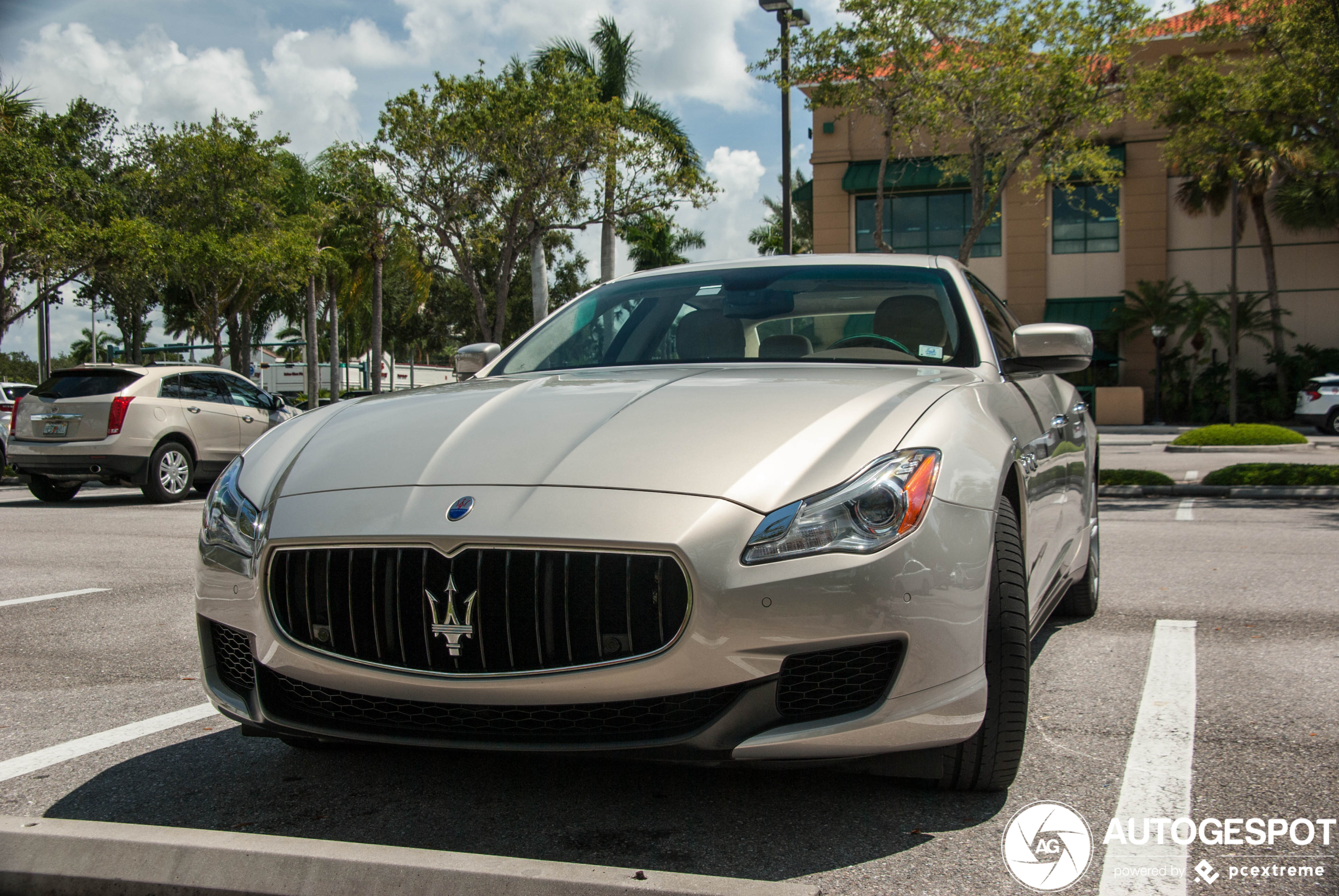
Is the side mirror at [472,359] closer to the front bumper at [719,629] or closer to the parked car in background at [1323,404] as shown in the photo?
the front bumper at [719,629]

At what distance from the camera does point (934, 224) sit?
3522 cm

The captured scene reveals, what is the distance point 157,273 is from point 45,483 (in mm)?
Result: 14732

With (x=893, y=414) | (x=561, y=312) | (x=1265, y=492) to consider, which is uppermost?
(x=561, y=312)

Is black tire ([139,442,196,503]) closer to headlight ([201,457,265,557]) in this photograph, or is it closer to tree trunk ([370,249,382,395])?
headlight ([201,457,265,557])

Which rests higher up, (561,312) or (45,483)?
(561,312)

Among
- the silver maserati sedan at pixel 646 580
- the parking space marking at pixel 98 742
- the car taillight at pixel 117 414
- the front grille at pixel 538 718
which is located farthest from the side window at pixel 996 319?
the car taillight at pixel 117 414

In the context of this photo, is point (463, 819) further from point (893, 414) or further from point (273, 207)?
point (273, 207)

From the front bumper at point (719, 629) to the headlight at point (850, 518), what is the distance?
0.03 meters

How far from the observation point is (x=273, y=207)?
1099 inches

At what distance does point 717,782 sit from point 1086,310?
115 feet

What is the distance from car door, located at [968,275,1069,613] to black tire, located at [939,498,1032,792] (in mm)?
235

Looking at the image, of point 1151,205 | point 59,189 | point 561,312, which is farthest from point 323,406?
point 1151,205

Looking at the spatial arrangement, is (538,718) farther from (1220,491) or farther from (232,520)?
(1220,491)

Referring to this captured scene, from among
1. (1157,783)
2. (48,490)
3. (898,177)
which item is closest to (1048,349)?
Result: (1157,783)
